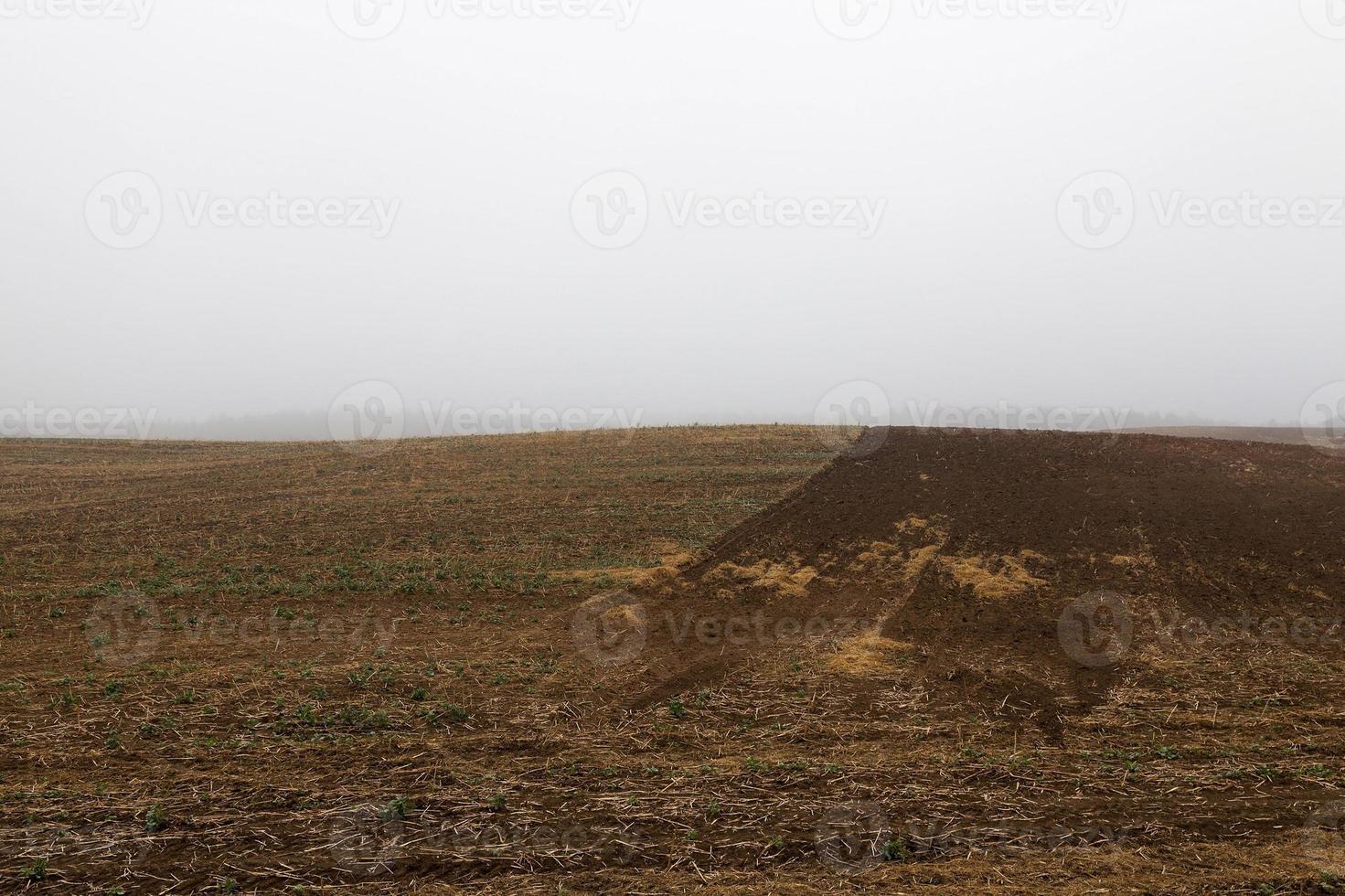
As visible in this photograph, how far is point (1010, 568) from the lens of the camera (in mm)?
15477

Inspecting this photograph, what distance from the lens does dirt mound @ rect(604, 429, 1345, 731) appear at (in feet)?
36.7

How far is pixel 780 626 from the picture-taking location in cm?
1284

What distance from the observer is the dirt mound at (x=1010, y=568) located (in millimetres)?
11180

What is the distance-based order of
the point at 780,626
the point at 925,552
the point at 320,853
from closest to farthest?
the point at 320,853 → the point at 780,626 → the point at 925,552

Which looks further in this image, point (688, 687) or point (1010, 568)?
point (1010, 568)

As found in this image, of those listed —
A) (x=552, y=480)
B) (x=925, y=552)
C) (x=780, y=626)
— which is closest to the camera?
(x=780, y=626)

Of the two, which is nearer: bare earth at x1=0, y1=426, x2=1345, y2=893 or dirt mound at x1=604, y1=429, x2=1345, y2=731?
bare earth at x1=0, y1=426, x2=1345, y2=893

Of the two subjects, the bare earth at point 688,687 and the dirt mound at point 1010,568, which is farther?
the dirt mound at point 1010,568

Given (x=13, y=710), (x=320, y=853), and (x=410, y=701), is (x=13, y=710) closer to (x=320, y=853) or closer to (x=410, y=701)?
(x=410, y=701)

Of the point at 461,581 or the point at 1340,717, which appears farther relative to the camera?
the point at 461,581

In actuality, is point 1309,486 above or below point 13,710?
above

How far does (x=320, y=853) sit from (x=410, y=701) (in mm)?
3258

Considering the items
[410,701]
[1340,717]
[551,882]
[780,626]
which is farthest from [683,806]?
[1340,717]

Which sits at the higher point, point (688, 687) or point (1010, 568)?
point (1010, 568)
